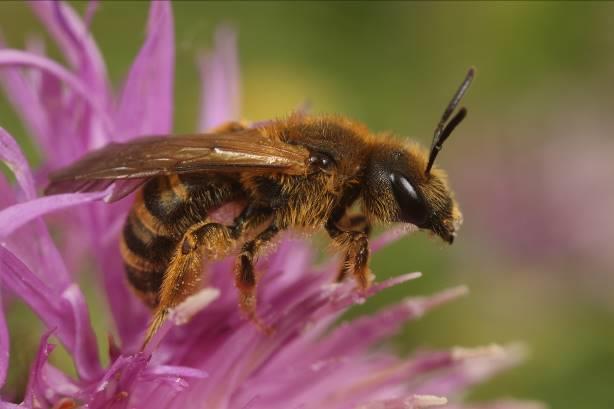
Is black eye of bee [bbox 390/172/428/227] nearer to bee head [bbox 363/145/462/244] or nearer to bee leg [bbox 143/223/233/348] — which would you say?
bee head [bbox 363/145/462/244]

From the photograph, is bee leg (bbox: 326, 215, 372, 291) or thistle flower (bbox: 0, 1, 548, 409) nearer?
thistle flower (bbox: 0, 1, 548, 409)

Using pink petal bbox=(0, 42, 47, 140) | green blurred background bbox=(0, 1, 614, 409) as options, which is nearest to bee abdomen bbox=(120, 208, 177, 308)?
pink petal bbox=(0, 42, 47, 140)

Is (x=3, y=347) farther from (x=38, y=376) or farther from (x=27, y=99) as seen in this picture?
(x=27, y=99)

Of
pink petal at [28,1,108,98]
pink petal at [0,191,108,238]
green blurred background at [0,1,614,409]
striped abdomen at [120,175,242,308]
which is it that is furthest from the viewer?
green blurred background at [0,1,614,409]

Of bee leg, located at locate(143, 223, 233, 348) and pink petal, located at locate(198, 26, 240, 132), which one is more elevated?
pink petal, located at locate(198, 26, 240, 132)

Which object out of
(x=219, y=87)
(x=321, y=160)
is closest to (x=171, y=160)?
(x=321, y=160)

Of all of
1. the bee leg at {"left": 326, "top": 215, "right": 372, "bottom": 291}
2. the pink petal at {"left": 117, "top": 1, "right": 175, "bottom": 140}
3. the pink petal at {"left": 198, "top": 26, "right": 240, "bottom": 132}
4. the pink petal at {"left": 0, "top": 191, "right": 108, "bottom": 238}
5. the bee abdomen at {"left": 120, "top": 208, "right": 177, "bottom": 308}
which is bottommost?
the pink petal at {"left": 0, "top": 191, "right": 108, "bottom": 238}

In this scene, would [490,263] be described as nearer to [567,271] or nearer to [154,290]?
[567,271]

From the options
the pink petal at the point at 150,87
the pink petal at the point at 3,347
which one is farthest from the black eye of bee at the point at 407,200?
the pink petal at the point at 3,347
